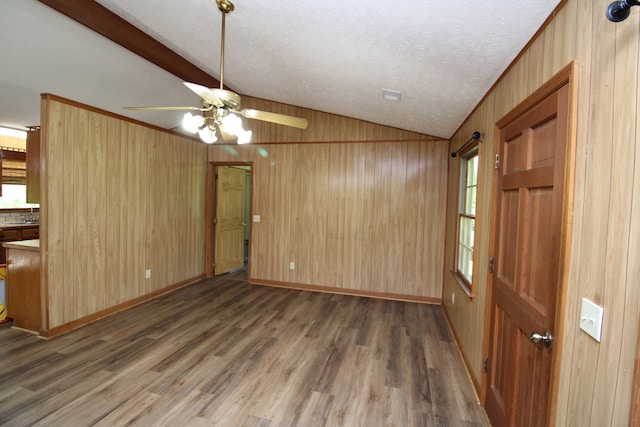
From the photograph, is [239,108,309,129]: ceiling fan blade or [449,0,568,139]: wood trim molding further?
[239,108,309,129]: ceiling fan blade

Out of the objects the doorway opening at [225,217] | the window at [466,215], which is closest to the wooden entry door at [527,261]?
the window at [466,215]

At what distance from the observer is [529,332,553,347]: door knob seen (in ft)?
4.05

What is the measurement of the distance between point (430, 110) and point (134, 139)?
3.67 m

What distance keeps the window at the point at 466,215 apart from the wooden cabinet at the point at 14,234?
244 inches

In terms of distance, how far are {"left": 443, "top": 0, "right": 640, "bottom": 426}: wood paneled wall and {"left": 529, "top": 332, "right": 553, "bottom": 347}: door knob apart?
0.09 meters

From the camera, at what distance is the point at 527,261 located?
1.52 metres

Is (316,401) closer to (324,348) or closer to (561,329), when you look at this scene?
(324,348)

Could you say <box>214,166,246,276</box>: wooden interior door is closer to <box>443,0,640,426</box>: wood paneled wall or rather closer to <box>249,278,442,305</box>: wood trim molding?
<box>249,278,442,305</box>: wood trim molding

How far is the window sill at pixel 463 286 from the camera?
98.6 inches

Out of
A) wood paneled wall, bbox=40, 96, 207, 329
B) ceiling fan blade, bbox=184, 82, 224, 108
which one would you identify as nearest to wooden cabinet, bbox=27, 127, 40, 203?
wood paneled wall, bbox=40, 96, 207, 329

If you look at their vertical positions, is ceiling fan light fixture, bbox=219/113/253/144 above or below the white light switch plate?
above

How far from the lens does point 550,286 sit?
124 centimetres

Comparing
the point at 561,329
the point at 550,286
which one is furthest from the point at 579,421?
the point at 550,286

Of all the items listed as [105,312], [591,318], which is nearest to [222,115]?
[591,318]
